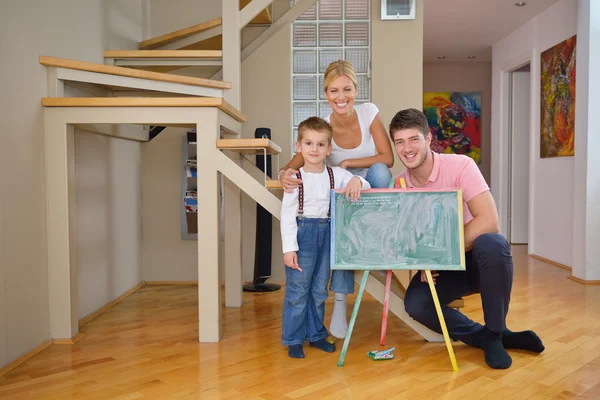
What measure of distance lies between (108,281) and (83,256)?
42cm

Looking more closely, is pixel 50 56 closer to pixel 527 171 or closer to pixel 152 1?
pixel 152 1

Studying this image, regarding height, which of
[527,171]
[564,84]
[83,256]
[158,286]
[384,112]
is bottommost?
[158,286]

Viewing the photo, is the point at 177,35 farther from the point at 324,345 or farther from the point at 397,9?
the point at 324,345

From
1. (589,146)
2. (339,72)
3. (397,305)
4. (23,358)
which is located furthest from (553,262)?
(23,358)

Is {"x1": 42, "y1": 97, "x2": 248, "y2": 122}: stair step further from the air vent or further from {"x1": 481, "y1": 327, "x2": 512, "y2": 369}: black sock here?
the air vent

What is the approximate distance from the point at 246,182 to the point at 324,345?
825 mm

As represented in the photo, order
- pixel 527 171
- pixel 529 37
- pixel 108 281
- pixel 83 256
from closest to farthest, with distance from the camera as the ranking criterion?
pixel 83 256 → pixel 108 281 → pixel 529 37 → pixel 527 171

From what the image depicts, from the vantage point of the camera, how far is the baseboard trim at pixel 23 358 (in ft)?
7.32

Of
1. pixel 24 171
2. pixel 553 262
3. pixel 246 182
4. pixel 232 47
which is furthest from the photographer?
pixel 553 262

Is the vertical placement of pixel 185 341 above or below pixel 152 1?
below

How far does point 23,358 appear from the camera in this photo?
2373 millimetres

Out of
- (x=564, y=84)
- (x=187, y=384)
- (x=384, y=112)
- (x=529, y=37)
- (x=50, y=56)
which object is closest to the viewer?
(x=187, y=384)

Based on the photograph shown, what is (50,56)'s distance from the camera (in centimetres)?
263

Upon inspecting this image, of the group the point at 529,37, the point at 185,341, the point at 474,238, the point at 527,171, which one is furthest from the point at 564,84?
the point at 185,341
